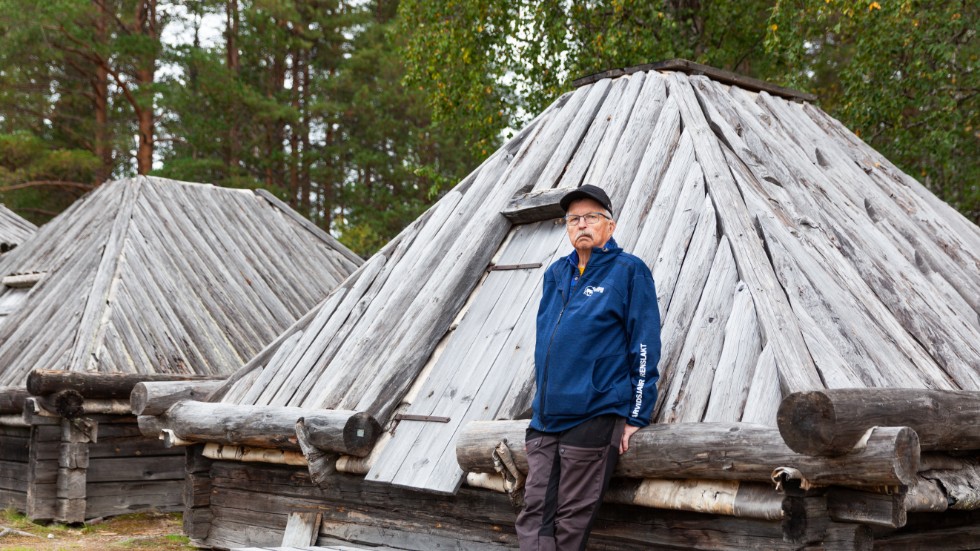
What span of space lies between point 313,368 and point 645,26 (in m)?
10.4

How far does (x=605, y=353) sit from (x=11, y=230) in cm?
1523

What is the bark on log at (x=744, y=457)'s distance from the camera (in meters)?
3.99

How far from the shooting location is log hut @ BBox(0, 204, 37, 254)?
54.7 ft

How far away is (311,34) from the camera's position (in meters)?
24.4

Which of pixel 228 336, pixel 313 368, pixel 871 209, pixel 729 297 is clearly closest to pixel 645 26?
pixel 228 336

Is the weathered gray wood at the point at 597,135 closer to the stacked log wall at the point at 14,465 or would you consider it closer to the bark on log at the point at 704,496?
the bark on log at the point at 704,496

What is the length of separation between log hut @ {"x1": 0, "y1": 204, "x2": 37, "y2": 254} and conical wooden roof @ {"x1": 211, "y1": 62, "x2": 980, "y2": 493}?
10.5 meters

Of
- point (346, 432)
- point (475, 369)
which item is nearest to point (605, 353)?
point (475, 369)

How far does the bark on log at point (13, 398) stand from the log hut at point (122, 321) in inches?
0.7

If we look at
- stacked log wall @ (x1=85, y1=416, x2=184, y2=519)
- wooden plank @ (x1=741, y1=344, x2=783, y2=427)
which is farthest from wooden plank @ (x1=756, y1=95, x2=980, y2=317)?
stacked log wall @ (x1=85, y1=416, x2=184, y2=519)

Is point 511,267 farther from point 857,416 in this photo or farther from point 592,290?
point 857,416

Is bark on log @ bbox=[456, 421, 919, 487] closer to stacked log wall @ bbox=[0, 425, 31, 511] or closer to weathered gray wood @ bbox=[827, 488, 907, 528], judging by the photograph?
weathered gray wood @ bbox=[827, 488, 907, 528]

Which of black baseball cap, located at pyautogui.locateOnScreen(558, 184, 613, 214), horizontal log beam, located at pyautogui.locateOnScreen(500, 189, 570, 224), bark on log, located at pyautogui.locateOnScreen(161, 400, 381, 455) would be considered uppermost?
horizontal log beam, located at pyautogui.locateOnScreen(500, 189, 570, 224)

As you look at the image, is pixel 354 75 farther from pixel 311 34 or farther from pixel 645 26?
pixel 645 26
